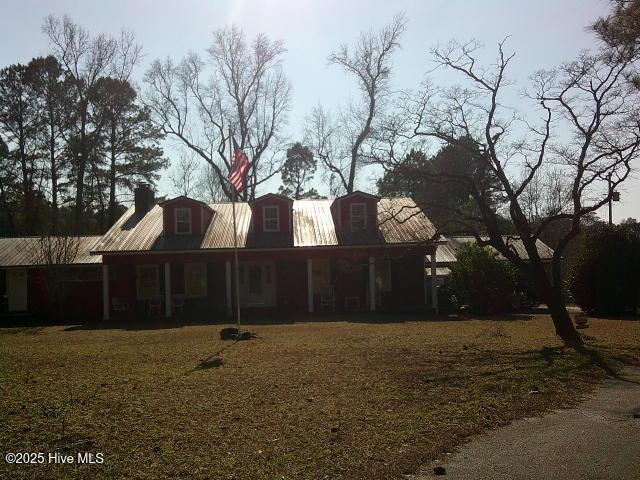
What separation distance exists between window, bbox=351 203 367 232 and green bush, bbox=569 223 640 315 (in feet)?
29.5

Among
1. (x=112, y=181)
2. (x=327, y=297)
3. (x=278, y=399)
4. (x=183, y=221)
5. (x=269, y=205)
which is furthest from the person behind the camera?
(x=112, y=181)

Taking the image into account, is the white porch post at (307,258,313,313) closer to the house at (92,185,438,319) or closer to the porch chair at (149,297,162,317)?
the house at (92,185,438,319)

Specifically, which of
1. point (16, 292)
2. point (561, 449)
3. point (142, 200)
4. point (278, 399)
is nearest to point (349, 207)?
point (142, 200)

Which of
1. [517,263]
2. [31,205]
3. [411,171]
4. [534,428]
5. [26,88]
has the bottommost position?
[534,428]

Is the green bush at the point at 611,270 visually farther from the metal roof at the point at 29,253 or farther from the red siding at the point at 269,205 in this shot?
the metal roof at the point at 29,253

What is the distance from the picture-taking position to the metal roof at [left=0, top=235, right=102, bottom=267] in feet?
88.7

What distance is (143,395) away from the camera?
8.01m

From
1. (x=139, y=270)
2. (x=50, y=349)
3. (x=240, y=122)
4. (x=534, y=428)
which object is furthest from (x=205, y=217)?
(x=534, y=428)

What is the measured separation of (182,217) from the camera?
26.0 m

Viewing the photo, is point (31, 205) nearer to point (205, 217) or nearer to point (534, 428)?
point (205, 217)

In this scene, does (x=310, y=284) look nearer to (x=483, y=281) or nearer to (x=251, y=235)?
(x=251, y=235)

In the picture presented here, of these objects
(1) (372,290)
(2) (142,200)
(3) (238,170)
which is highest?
(2) (142,200)

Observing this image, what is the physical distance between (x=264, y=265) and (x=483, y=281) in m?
9.31

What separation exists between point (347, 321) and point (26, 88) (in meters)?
30.3
